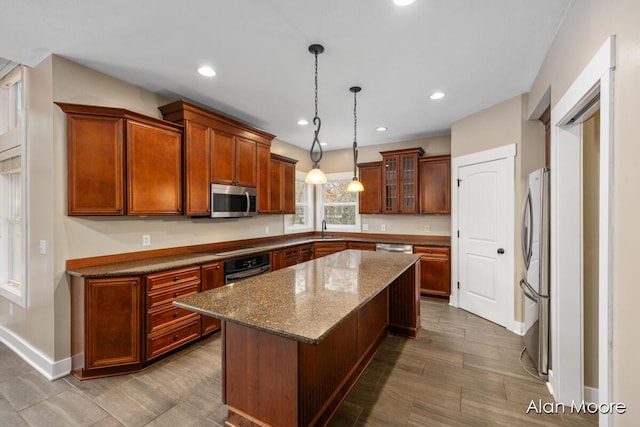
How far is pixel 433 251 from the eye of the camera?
180 inches

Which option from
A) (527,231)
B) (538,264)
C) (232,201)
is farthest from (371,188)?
(538,264)

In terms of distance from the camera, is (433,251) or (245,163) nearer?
(245,163)

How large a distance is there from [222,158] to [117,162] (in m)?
1.18

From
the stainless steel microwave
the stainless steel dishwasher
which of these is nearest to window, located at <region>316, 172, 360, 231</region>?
the stainless steel dishwasher

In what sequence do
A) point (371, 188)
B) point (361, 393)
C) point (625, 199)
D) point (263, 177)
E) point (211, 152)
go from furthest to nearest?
point (371, 188), point (263, 177), point (211, 152), point (361, 393), point (625, 199)

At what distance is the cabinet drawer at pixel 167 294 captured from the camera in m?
2.62

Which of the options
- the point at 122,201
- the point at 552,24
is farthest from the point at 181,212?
the point at 552,24

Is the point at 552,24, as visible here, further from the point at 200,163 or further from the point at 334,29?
the point at 200,163

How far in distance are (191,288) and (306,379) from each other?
5.96 ft

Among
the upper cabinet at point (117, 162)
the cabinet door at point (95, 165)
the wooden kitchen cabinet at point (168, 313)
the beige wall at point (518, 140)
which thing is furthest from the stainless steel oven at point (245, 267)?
the beige wall at point (518, 140)

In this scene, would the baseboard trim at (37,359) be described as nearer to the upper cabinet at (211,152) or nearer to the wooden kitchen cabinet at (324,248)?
the upper cabinet at (211,152)

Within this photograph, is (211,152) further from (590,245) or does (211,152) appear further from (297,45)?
(590,245)

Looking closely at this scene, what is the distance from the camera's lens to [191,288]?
9.73ft

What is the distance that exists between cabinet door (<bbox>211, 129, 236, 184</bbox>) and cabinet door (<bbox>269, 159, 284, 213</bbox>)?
95cm
